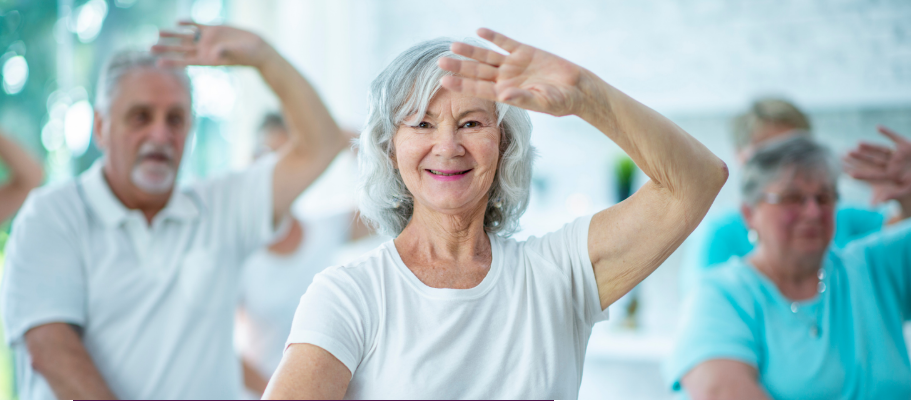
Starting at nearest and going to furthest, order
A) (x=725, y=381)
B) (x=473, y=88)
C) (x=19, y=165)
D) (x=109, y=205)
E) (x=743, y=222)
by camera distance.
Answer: (x=473, y=88) → (x=725, y=381) → (x=109, y=205) → (x=19, y=165) → (x=743, y=222)

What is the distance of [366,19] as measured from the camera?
14.6 feet

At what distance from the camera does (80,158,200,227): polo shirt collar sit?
5.62ft

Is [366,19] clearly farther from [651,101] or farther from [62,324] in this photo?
[62,324]

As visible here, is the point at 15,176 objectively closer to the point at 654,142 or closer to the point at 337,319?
the point at 337,319

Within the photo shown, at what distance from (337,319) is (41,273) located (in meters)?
1.02

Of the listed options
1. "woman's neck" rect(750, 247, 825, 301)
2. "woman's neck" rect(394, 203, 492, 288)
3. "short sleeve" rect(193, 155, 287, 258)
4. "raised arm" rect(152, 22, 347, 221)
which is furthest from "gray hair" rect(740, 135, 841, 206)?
"short sleeve" rect(193, 155, 287, 258)

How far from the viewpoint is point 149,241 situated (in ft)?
5.75

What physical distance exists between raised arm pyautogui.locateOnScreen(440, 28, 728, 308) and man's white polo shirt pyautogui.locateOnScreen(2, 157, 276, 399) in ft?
3.71

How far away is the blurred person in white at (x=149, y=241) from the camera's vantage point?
1562 millimetres

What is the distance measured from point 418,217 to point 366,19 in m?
3.57

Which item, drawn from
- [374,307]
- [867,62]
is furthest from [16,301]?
[867,62]

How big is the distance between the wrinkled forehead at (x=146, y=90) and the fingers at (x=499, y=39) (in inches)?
47.1

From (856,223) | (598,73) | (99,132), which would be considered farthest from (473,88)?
(598,73)

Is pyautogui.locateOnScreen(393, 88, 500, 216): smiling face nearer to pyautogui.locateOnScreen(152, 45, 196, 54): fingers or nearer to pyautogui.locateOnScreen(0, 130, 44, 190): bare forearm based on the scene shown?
pyautogui.locateOnScreen(152, 45, 196, 54): fingers
